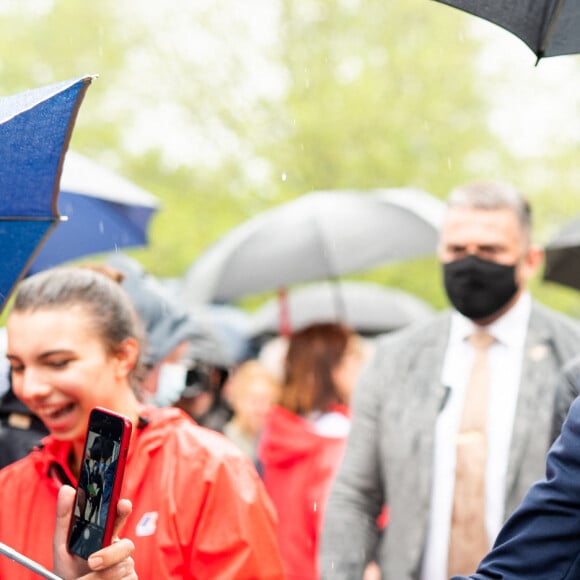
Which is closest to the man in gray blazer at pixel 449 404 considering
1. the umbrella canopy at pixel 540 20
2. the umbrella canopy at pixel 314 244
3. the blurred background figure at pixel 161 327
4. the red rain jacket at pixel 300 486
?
the blurred background figure at pixel 161 327

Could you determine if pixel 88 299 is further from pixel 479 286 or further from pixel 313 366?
pixel 313 366

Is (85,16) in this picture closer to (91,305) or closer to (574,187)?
(574,187)

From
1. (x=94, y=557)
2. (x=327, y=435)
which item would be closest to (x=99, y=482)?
(x=94, y=557)

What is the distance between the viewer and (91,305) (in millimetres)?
3736

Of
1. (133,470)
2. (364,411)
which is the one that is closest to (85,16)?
(364,411)

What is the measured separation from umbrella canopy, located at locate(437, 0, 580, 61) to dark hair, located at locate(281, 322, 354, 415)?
392cm

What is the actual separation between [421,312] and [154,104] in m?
8.40

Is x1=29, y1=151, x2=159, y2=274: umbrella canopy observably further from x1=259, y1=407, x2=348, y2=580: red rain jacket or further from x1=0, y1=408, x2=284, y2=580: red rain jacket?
x1=0, y1=408, x2=284, y2=580: red rain jacket

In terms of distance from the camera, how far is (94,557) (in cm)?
285

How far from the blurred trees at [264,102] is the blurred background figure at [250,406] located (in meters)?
11.8

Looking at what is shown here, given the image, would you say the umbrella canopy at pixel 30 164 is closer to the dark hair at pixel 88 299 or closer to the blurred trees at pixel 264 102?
the dark hair at pixel 88 299

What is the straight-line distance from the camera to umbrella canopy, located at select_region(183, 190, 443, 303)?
8977 millimetres

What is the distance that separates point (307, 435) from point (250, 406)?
2.40 m

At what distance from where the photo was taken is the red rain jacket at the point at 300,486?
671cm
